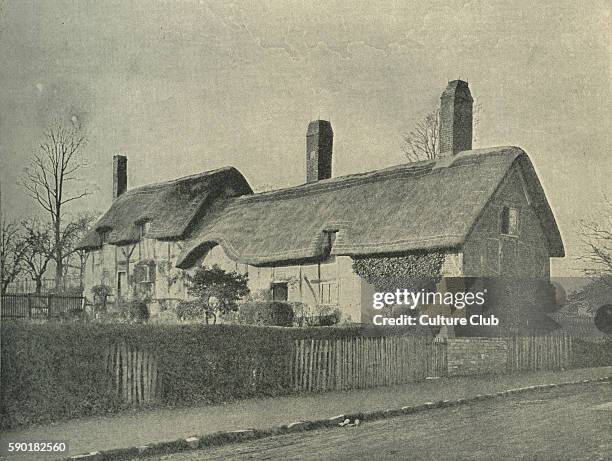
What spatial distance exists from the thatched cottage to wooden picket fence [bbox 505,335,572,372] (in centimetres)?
113

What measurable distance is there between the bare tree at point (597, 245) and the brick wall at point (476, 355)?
214cm

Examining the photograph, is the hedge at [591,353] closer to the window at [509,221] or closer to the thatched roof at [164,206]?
the window at [509,221]

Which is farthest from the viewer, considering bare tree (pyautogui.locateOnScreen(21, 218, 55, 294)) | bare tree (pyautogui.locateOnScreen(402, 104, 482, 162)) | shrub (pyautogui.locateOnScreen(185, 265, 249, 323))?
shrub (pyautogui.locateOnScreen(185, 265, 249, 323))

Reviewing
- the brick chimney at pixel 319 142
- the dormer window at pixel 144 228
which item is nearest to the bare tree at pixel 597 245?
the brick chimney at pixel 319 142

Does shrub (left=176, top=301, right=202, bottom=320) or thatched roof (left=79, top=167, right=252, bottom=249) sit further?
shrub (left=176, top=301, right=202, bottom=320)

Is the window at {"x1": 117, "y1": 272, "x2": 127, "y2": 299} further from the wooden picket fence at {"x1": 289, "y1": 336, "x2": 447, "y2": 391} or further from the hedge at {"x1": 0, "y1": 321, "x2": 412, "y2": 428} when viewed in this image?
the wooden picket fence at {"x1": 289, "y1": 336, "x2": 447, "y2": 391}

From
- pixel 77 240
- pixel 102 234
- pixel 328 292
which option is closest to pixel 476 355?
pixel 328 292

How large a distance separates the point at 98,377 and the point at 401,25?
18.2 feet

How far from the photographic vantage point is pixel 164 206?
13.2m

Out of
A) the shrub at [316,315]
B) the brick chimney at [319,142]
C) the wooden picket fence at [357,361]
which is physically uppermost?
the brick chimney at [319,142]

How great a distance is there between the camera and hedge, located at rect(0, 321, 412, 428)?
8789mm

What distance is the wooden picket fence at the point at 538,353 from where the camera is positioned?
11.5m

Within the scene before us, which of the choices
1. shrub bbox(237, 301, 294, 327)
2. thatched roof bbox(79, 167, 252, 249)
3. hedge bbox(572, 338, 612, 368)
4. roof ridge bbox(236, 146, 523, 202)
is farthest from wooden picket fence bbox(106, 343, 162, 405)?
hedge bbox(572, 338, 612, 368)

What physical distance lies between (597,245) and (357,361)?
467 centimetres
